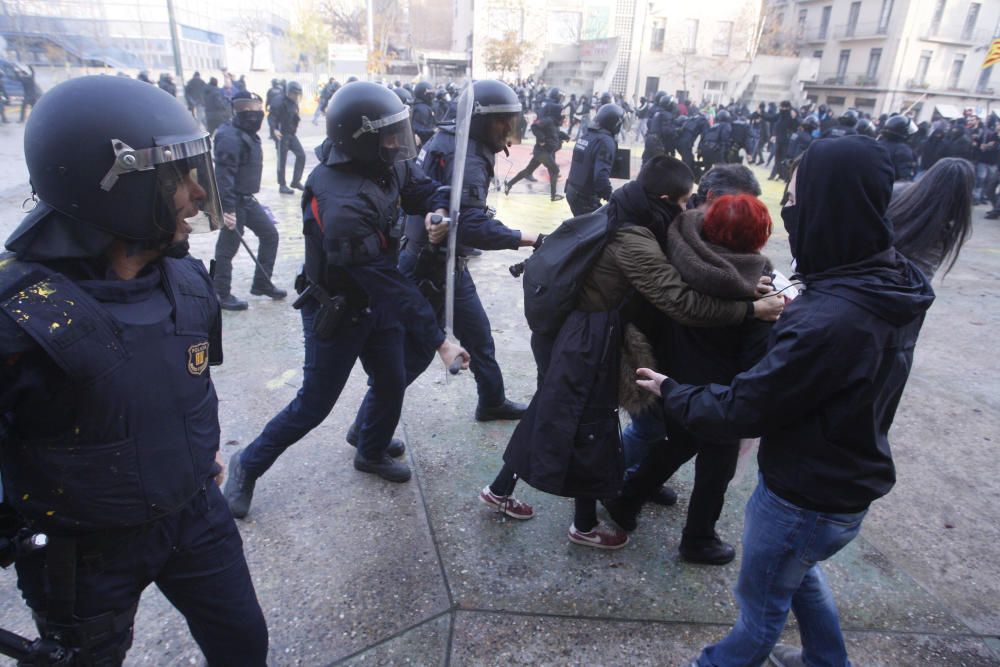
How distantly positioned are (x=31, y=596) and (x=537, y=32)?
54876mm

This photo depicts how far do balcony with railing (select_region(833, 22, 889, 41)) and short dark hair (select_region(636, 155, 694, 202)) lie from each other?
161ft

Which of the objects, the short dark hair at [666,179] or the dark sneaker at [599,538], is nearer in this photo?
the short dark hair at [666,179]

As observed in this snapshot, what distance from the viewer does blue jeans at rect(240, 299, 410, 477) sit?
2791 millimetres

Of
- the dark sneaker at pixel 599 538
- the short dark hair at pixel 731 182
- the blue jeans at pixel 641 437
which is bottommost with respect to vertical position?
the dark sneaker at pixel 599 538

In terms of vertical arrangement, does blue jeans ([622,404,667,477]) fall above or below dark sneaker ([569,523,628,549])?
above

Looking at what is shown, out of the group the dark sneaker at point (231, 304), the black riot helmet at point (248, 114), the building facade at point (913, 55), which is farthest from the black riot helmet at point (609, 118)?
the building facade at point (913, 55)

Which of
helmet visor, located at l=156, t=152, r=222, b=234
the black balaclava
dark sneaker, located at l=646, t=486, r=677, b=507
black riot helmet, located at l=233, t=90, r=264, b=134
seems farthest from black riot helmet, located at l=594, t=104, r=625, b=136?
helmet visor, located at l=156, t=152, r=222, b=234

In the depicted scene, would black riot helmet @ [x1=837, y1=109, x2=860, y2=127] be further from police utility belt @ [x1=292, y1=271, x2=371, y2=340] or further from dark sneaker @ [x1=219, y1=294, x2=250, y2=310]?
police utility belt @ [x1=292, y1=271, x2=371, y2=340]

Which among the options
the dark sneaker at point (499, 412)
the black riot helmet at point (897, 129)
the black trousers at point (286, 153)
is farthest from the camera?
the black trousers at point (286, 153)

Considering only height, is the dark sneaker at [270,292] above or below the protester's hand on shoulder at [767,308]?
below

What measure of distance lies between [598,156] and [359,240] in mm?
4929

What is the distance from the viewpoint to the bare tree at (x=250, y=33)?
53.3m

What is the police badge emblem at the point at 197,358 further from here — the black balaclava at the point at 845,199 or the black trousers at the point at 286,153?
the black trousers at the point at 286,153

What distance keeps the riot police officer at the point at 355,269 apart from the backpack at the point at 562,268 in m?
0.41
